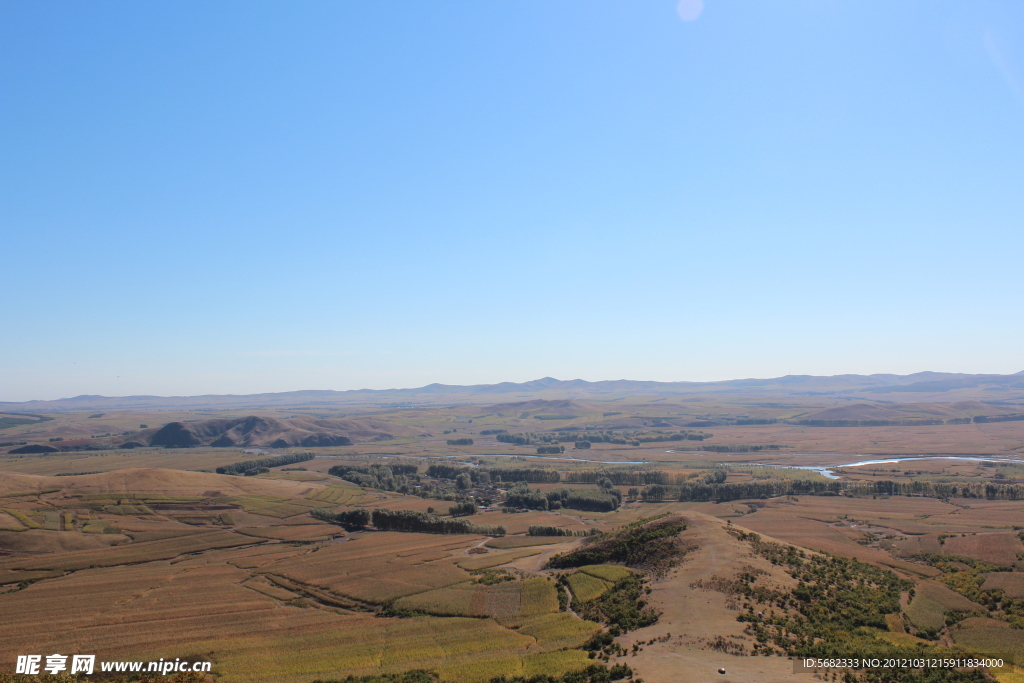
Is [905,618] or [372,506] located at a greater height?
[905,618]

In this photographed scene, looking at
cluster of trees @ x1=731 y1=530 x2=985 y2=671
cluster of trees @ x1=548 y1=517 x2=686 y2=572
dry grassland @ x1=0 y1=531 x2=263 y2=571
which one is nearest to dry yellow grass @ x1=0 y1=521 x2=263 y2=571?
dry grassland @ x1=0 y1=531 x2=263 y2=571

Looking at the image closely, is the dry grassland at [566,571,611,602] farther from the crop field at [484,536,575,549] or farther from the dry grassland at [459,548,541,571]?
the crop field at [484,536,575,549]

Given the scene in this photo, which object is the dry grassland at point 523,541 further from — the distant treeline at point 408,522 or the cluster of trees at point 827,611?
the cluster of trees at point 827,611

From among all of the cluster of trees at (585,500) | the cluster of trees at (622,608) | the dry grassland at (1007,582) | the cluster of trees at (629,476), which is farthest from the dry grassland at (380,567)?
the cluster of trees at (629,476)

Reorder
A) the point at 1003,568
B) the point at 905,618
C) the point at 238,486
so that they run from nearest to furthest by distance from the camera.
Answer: the point at 905,618 < the point at 1003,568 < the point at 238,486

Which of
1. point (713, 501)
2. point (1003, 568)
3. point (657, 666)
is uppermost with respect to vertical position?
point (657, 666)

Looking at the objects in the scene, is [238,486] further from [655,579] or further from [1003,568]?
[1003,568]

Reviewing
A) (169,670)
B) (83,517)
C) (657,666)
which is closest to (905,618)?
(657,666)

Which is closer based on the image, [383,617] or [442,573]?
[383,617]
